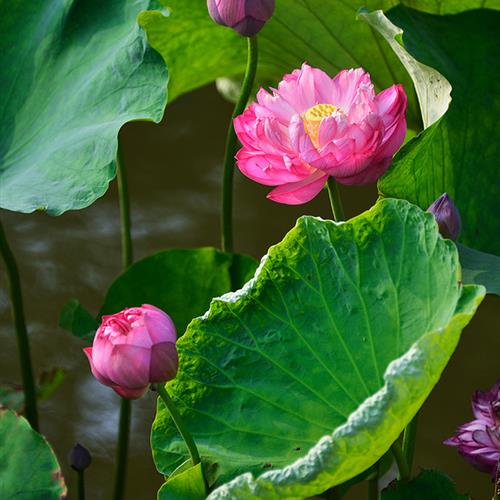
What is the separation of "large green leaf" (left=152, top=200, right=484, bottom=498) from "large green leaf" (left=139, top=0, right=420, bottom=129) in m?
0.62

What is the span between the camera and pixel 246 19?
1.26 metres

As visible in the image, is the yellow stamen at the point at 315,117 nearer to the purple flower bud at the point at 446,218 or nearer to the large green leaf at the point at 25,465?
the purple flower bud at the point at 446,218

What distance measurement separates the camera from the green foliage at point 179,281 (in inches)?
60.2

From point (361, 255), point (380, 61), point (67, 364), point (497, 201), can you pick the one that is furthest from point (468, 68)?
point (67, 364)

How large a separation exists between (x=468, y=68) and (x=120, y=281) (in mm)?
563

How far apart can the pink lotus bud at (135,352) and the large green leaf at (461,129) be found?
380mm

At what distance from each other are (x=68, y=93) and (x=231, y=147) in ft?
0.76

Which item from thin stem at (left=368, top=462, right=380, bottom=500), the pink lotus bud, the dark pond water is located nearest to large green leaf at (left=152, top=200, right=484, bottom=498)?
the pink lotus bud

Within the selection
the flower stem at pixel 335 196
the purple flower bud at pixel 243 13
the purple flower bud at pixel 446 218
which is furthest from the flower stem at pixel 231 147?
the purple flower bud at pixel 446 218

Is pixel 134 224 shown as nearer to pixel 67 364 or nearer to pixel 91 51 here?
pixel 67 364

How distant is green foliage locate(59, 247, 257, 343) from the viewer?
5.01ft

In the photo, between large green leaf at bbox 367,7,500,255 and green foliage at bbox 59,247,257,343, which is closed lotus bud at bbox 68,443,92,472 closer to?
green foliage at bbox 59,247,257,343

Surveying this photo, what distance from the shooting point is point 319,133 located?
3.43 ft

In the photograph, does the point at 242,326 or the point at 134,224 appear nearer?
the point at 242,326
